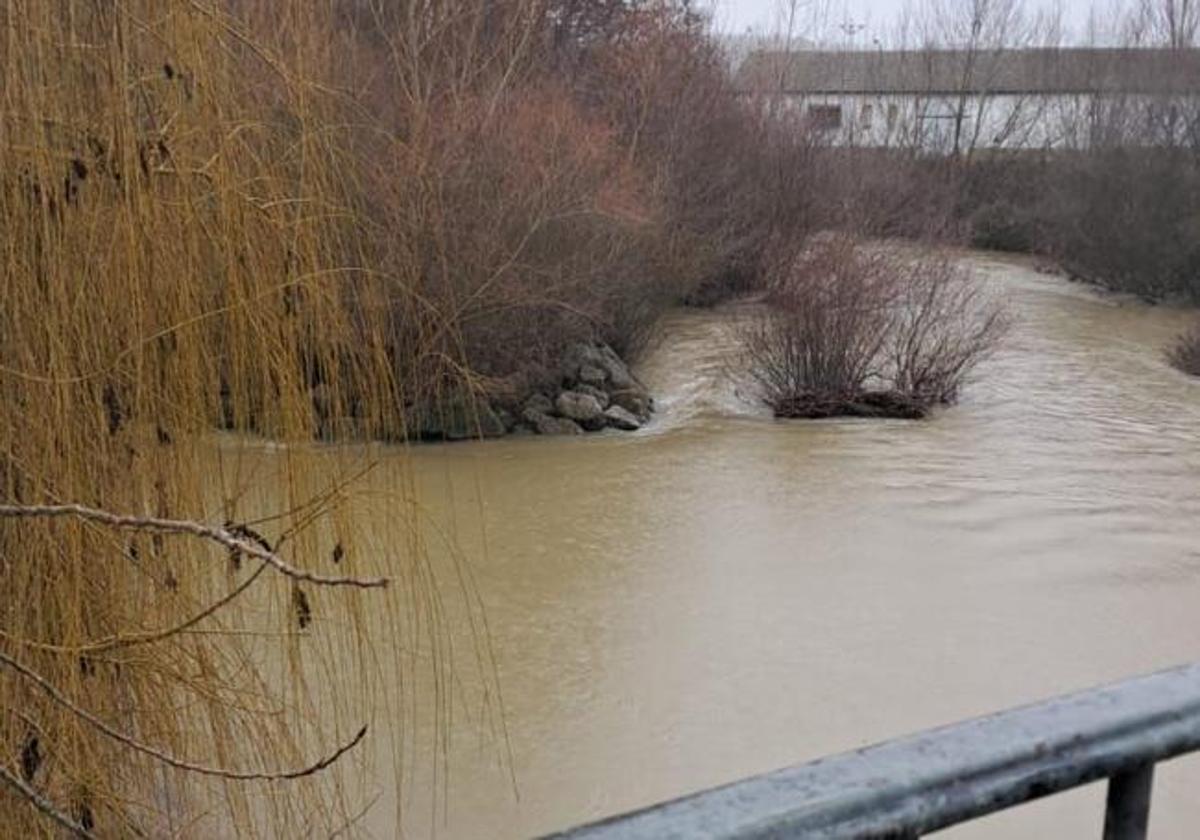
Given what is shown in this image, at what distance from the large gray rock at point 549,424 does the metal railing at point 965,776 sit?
10.6m

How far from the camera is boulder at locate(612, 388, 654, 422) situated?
11992mm

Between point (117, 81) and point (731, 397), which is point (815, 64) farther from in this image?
point (117, 81)

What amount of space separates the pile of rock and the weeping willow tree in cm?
799

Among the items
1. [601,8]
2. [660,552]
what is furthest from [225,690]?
[601,8]

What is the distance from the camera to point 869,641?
6.43 metres

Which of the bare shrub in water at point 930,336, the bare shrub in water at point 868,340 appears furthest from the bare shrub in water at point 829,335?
the bare shrub in water at point 930,336

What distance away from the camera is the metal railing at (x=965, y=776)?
0.74m

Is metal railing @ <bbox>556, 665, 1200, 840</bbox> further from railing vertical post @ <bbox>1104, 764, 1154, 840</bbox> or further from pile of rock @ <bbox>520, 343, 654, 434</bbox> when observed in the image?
pile of rock @ <bbox>520, 343, 654, 434</bbox>

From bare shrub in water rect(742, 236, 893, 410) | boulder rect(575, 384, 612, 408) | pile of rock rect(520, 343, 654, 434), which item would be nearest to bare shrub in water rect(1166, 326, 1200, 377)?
bare shrub in water rect(742, 236, 893, 410)

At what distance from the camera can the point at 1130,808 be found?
0.88m

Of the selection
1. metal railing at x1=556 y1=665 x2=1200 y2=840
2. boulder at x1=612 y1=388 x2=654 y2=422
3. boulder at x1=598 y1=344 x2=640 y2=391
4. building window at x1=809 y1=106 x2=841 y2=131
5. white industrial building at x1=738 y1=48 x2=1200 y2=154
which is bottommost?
boulder at x1=612 y1=388 x2=654 y2=422

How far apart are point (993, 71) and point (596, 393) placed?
80.4ft

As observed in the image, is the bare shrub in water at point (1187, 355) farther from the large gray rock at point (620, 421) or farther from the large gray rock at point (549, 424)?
the large gray rock at point (549, 424)

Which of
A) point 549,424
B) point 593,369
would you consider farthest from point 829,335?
point 549,424
